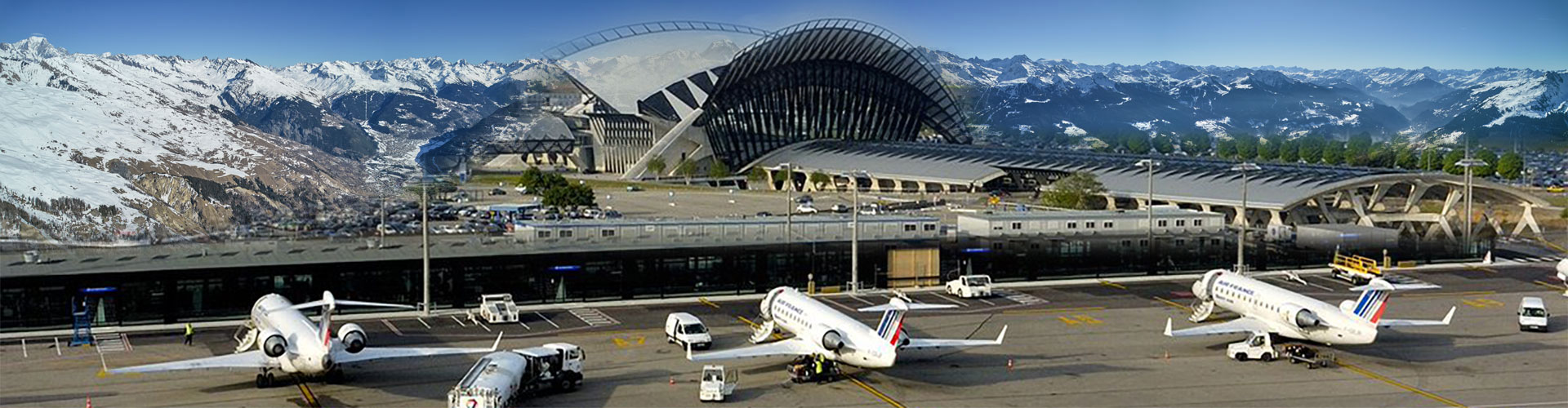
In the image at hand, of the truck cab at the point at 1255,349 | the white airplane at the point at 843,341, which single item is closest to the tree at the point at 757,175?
the white airplane at the point at 843,341

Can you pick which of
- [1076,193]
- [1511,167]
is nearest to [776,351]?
[1076,193]

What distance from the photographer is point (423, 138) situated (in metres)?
121

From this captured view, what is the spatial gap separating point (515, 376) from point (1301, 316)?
23.4 metres

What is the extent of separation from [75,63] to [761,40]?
8440cm

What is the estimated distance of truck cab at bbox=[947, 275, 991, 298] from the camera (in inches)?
2174

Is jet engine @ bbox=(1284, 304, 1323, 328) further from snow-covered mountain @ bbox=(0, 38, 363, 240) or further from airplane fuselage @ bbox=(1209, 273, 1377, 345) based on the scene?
snow-covered mountain @ bbox=(0, 38, 363, 240)

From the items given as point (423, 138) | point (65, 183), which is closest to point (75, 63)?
point (65, 183)

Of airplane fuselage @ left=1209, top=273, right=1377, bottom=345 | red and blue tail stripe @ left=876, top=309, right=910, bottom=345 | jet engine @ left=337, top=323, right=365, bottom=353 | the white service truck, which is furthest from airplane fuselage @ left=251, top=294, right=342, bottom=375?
airplane fuselage @ left=1209, top=273, right=1377, bottom=345

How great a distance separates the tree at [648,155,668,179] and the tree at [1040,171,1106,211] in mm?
58235

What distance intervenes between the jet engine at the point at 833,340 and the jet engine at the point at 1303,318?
14.4 meters

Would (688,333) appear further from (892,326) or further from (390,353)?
(390,353)

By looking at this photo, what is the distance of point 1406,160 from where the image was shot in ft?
549

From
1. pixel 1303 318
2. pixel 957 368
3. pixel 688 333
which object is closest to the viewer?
pixel 957 368

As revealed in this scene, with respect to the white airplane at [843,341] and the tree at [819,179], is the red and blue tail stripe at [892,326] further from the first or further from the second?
the tree at [819,179]
